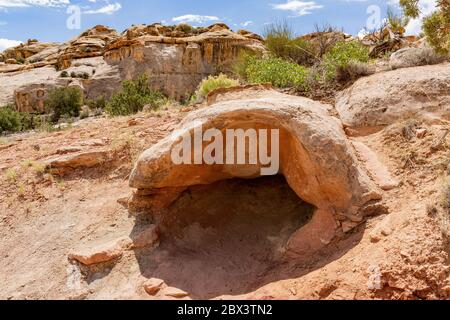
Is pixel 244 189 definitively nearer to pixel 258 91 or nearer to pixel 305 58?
pixel 258 91

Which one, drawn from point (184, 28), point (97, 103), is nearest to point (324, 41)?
point (97, 103)

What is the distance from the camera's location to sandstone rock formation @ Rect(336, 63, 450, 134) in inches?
178

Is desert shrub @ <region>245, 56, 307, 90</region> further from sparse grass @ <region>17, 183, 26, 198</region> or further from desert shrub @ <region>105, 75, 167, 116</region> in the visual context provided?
sparse grass @ <region>17, 183, 26, 198</region>

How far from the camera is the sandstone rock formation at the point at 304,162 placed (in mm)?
3521

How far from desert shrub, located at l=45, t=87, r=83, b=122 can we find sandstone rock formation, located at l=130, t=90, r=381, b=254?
60.4 feet

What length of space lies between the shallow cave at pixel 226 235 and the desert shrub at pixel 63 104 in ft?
59.0

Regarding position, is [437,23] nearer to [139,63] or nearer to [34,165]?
[34,165]

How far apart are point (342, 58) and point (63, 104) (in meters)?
18.4

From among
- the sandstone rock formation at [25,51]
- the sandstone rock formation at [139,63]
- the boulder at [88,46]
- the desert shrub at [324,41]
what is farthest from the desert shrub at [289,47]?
the sandstone rock formation at [25,51]

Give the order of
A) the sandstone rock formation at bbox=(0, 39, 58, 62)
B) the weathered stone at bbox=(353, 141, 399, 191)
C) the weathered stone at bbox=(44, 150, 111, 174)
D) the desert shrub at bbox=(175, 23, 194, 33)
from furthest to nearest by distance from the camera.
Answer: the sandstone rock formation at bbox=(0, 39, 58, 62) → the desert shrub at bbox=(175, 23, 194, 33) → the weathered stone at bbox=(44, 150, 111, 174) → the weathered stone at bbox=(353, 141, 399, 191)

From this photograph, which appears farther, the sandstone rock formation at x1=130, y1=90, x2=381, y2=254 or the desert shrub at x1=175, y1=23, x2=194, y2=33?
the desert shrub at x1=175, y1=23, x2=194, y2=33

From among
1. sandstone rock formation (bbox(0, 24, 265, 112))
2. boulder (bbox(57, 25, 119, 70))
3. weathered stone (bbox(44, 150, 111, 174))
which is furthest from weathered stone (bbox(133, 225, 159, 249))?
boulder (bbox(57, 25, 119, 70))

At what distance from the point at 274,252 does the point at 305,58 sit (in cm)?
611

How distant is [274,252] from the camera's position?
155 inches
